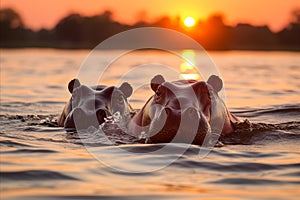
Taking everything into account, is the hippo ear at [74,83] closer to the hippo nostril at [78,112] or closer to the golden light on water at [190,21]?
the hippo nostril at [78,112]

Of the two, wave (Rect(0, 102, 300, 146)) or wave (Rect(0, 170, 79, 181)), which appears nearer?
wave (Rect(0, 170, 79, 181))

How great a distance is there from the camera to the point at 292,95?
49.4 ft

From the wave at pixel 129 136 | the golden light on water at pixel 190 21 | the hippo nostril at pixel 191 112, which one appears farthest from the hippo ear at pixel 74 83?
the golden light on water at pixel 190 21

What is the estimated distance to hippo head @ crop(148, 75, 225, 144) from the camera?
21.0 feet

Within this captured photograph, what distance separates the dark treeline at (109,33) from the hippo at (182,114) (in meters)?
39.3

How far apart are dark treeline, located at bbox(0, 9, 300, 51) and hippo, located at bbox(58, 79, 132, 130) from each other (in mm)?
37694

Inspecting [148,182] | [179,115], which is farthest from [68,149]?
[148,182]

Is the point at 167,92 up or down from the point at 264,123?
up

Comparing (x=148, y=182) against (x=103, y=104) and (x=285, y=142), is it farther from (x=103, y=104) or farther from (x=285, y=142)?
(x=103, y=104)

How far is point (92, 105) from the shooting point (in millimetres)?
8656

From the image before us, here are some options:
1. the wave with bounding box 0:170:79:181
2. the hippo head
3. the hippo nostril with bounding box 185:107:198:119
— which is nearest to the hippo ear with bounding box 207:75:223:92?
the hippo head

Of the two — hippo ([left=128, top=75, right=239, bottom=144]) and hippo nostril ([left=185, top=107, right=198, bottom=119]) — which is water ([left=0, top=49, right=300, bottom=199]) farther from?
hippo nostril ([left=185, top=107, right=198, bottom=119])

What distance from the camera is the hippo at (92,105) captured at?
8289 mm

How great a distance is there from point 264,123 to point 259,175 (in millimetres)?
4495
